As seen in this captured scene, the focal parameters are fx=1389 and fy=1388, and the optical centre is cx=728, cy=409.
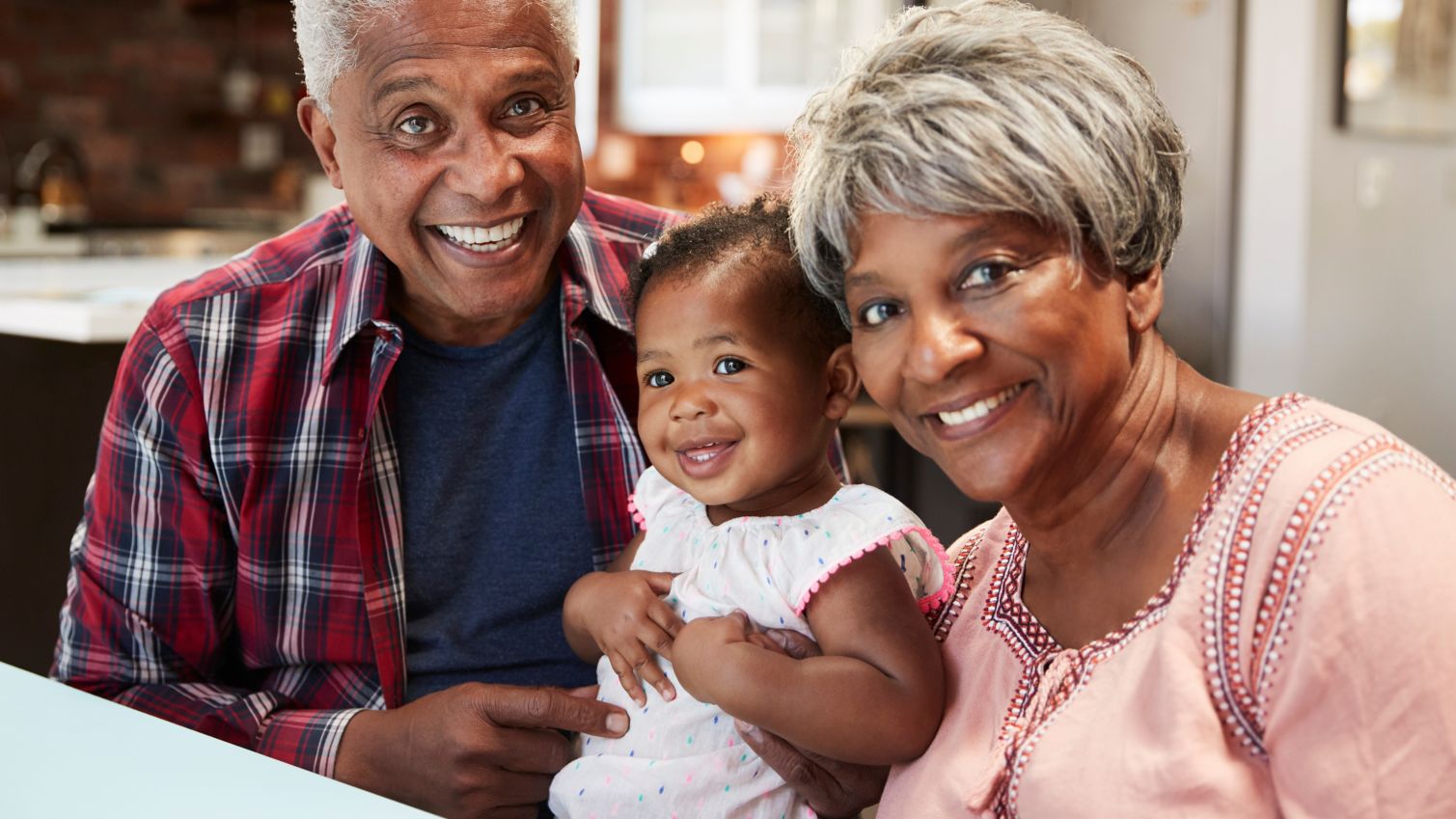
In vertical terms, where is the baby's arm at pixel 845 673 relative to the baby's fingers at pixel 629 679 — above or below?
above

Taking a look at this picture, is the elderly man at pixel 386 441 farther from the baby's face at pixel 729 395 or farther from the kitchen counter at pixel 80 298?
the kitchen counter at pixel 80 298

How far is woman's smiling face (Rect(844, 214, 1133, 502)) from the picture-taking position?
1.02 m

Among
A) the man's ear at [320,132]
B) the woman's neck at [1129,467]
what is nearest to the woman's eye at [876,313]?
the woman's neck at [1129,467]

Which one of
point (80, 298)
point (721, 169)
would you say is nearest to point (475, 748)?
point (80, 298)

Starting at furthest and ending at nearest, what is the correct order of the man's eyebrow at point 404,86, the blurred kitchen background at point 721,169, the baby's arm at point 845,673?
1. the blurred kitchen background at point 721,169
2. the man's eyebrow at point 404,86
3. the baby's arm at point 845,673

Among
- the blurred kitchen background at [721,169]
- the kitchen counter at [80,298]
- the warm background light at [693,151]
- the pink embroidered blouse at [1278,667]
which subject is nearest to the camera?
the pink embroidered blouse at [1278,667]

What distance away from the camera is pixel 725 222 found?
1397 millimetres

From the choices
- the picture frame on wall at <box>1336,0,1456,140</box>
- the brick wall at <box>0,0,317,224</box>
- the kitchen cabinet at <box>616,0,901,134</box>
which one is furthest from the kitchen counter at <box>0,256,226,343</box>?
the kitchen cabinet at <box>616,0,901,134</box>

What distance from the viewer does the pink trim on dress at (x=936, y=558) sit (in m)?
1.25

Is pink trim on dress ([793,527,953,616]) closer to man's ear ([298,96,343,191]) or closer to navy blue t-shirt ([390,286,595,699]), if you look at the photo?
navy blue t-shirt ([390,286,595,699])

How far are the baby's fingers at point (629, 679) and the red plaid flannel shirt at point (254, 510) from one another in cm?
36

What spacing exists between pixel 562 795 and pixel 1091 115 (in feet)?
2.80

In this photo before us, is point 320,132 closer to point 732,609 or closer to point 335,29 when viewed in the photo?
point 335,29

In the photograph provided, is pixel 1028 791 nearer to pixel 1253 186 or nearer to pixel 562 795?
pixel 562 795
